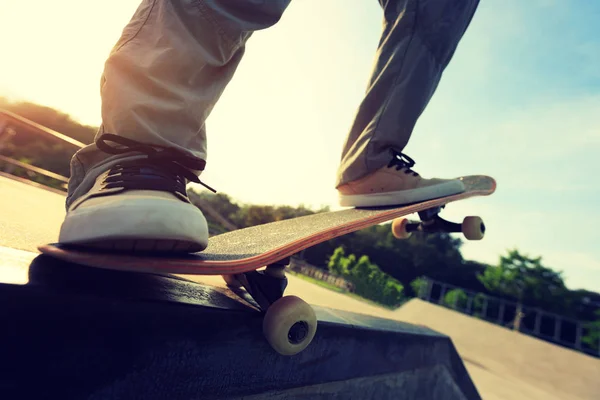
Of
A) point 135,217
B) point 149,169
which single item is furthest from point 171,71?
point 135,217

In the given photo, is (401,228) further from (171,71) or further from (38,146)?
(38,146)

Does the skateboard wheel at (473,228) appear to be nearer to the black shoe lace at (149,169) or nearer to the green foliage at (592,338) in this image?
the black shoe lace at (149,169)

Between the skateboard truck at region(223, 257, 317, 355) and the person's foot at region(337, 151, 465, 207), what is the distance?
0.69 meters

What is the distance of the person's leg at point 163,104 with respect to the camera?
644mm

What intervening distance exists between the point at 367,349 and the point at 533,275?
90.9 feet

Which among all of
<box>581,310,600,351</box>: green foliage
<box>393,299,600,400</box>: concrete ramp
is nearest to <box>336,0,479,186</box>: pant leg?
<box>393,299,600,400</box>: concrete ramp

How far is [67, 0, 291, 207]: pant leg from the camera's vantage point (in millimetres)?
758

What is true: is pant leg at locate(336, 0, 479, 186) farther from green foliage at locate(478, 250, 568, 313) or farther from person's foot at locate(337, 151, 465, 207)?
green foliage at locate(478, 250, 568, 313)

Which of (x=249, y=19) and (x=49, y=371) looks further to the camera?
(x=249, y=19)

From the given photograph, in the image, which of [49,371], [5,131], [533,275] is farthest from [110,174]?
[533,275]

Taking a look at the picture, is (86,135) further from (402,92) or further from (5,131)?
(402,92)

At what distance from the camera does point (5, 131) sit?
512 centimetres

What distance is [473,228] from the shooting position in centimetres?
157

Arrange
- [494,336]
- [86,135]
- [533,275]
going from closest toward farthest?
[494,336] < [86,135] < [533,275]
